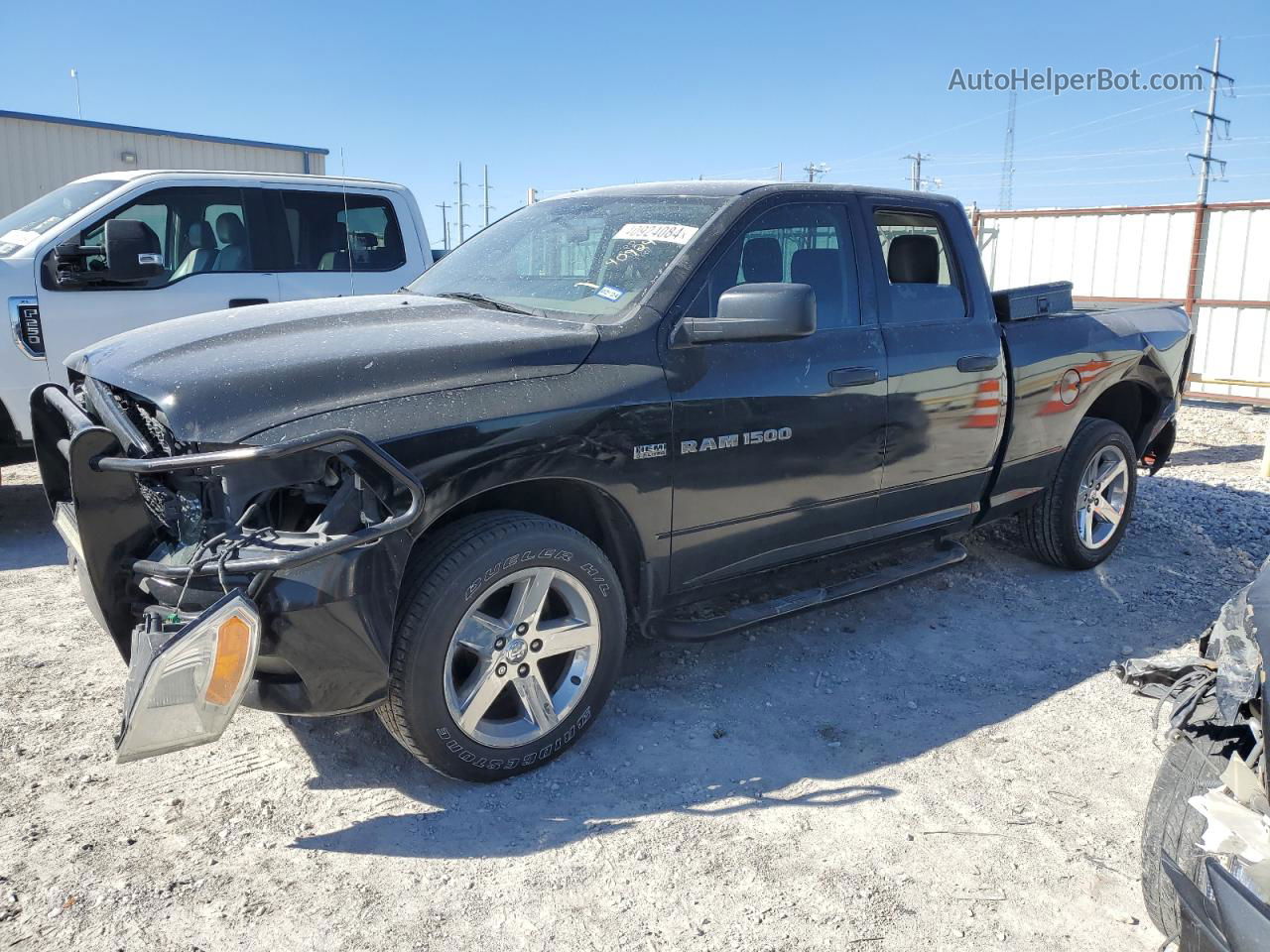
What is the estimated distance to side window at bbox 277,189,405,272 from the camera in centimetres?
659

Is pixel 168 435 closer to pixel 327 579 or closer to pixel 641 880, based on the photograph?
pixel 327 579

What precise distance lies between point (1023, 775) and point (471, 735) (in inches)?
73.5

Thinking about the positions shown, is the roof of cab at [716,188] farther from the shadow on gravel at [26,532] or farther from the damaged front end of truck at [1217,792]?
the shadow on gravel at [26,532]

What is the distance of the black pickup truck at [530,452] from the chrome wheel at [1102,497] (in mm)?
A: 791

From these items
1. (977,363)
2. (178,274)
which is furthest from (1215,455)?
(178,274)

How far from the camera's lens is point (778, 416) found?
3543mm

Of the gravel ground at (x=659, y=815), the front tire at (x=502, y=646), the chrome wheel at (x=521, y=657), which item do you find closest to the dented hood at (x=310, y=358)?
the front tire at (x=502, y=646)

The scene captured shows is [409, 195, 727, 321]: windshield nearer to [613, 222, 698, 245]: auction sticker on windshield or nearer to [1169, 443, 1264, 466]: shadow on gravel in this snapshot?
[613, 222, 698, 245]: auction sticker on windshield

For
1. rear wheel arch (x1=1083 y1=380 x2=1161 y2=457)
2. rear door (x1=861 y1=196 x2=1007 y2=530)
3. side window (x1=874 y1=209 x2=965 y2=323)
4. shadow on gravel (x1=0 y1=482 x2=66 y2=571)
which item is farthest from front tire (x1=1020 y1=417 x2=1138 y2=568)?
shadow on gravel (x1=0 y1=482 x2=66 y2=571)

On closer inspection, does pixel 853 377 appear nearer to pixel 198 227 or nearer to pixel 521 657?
pixel 521 657

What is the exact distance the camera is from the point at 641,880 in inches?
104

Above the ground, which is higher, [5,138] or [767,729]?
[5,138]

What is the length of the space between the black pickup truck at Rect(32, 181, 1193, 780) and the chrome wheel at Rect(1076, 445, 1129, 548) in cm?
79

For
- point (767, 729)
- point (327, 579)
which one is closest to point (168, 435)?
point (327, 579)
